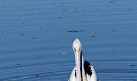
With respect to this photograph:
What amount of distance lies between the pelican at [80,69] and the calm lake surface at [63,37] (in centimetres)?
117

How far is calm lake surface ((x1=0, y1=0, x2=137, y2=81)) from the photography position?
1097cm

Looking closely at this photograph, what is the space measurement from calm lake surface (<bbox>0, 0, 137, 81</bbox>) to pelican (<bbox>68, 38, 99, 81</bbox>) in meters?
1.17

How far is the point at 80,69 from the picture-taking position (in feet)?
28.1

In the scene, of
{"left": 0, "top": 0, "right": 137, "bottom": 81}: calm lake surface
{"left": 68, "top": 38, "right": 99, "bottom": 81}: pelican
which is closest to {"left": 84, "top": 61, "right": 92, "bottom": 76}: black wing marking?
{"left": 68, "top": 38, "right": 99, "bottom": 81}: pelican

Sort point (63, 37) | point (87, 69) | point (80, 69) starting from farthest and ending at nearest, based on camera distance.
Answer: point (63, 37) < point (87, 69) < point (80, 69)

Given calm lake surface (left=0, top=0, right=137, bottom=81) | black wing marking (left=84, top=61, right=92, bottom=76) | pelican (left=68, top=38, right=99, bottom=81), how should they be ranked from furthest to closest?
calm lake surface (left=0, top=0, right=137, bottom=81) → black wing marking (left=84, top=61, right=92, bottom=76) → pelican (left=68, top=38, right=99, bottom=81)

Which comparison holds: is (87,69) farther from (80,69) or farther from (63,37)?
(63,37)

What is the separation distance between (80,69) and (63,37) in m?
4.84

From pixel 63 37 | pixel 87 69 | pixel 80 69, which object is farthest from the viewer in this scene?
pixel 63 37

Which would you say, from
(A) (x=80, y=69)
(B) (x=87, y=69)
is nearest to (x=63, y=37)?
(B) (x=87, y=69)

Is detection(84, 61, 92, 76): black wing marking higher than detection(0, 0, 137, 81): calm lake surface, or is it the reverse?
detection(0, 0, 137, 81): calm lake surface

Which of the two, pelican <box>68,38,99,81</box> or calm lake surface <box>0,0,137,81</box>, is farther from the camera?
calm lake surface <box>0,0,137,81</box>

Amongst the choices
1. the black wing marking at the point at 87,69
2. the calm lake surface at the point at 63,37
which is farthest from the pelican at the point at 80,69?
the calm lake surface at the point at 63,37

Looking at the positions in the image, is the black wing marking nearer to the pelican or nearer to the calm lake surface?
the pelican
